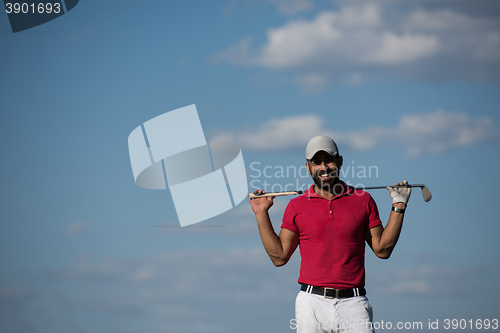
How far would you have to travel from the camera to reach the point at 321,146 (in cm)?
702

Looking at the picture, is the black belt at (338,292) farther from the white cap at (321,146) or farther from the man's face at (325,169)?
the white cap at (321,146)

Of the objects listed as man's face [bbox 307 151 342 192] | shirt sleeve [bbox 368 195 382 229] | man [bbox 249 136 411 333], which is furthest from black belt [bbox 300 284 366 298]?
man's face [bbox 307 151 342 192]

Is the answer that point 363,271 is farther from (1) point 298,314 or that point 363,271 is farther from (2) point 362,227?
(1) point 298,314

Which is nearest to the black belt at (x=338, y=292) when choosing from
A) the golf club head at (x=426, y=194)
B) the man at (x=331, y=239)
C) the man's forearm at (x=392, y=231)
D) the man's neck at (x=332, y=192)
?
the man at (x=331, y=239)

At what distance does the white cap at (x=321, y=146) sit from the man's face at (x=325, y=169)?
81mm

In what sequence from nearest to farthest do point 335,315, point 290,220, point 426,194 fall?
1. point 335,315
2. point 290,220
3. point 426,194

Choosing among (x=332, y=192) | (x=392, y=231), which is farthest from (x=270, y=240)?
(x=392, y=231)

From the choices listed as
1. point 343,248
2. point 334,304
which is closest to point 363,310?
Result: point 334,304

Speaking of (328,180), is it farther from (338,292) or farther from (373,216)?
(338,292)

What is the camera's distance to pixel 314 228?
7016 millimetres

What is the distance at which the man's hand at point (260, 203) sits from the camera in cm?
745

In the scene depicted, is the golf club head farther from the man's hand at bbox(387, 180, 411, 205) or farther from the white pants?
the white pants

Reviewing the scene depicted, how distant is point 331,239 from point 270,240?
0.89 metres

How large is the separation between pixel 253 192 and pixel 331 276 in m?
1.65
